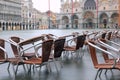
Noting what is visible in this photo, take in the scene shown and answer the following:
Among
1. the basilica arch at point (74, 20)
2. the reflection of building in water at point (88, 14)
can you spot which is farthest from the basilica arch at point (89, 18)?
the basilica arch at point (74, 20)

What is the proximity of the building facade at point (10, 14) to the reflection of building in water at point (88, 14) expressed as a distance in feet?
60.5

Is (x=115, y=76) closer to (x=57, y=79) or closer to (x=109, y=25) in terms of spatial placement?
(x=57, y=79)

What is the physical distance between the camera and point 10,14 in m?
119

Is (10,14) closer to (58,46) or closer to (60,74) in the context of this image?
(58,46)

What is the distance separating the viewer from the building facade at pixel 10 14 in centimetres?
11096

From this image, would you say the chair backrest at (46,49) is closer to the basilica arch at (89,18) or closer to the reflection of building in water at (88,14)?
the reflection of building in water at (88,14)

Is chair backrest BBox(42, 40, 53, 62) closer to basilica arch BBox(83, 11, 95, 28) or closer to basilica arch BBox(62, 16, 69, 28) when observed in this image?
basilica arch BBox(83, 11, 95, 28)

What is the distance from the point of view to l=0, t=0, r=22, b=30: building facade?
364ft

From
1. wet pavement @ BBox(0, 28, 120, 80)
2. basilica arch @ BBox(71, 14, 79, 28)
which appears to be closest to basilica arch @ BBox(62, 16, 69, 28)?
basilica arch @ BBox(71, 14, 79, 28)

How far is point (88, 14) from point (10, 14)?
3224cm

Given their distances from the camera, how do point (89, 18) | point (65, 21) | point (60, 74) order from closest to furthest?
point (60, 74) < point (89, 18) < point (65, 21)

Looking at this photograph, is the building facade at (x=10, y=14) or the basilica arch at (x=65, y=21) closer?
the building facade at (x=10, y=14)

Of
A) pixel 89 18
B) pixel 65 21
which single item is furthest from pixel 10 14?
pixel 89 18

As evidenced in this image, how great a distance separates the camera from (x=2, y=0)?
11306 centimetres
